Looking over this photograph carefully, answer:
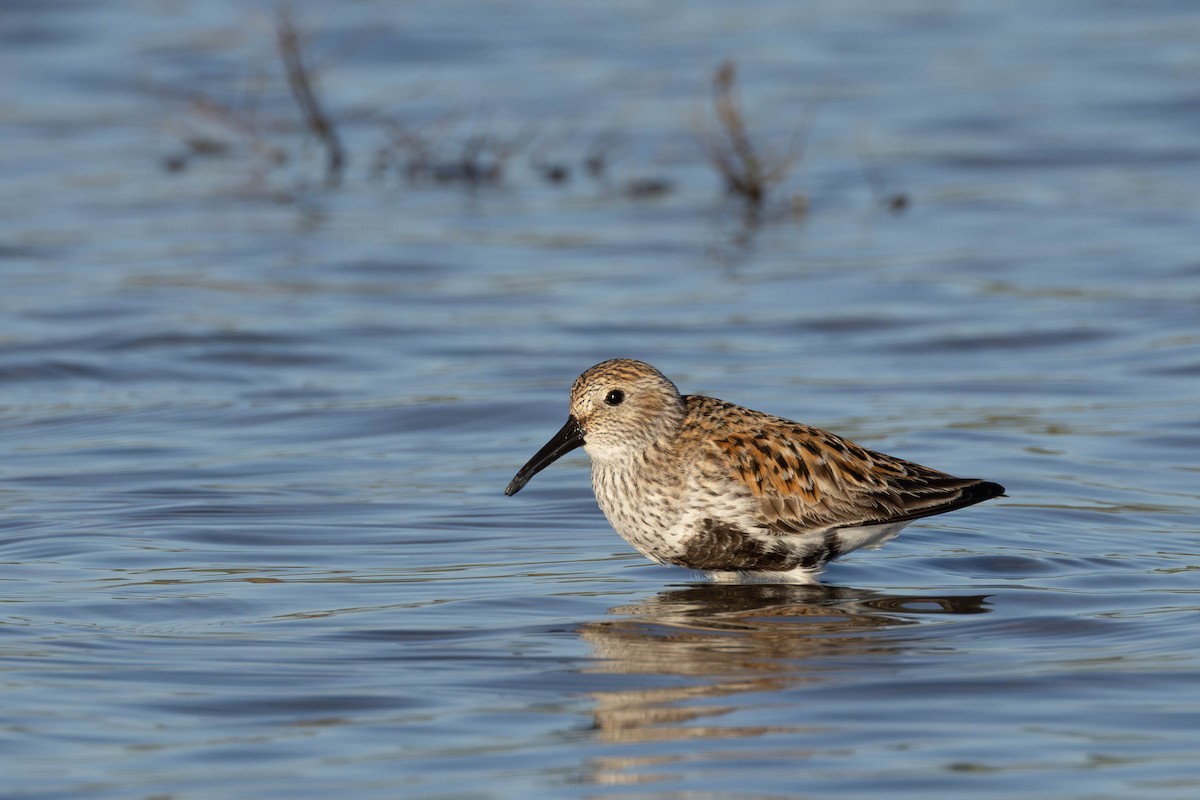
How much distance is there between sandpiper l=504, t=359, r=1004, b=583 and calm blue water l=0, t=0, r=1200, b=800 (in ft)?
0.94

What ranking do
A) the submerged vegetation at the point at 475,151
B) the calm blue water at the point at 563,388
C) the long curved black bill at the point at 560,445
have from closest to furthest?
1. the calm blue water at the point at 563,388
2. the long curved black bill at the point at 560,445
3. the submerged vegetation at the point at 475,151

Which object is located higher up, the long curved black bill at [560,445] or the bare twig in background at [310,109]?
the bare twig in background at [310,109]

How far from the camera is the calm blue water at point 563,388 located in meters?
7.64

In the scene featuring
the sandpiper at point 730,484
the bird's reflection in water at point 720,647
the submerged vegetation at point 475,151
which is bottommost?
the bird's reflection in water at point 720,647

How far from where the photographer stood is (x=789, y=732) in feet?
24.8

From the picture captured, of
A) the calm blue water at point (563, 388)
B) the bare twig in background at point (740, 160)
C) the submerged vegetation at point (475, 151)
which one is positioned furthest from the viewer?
the submerged vegetation at point (475, 151)

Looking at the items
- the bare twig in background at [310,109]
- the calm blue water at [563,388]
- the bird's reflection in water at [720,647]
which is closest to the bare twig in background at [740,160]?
the calm blue water at [563,388]

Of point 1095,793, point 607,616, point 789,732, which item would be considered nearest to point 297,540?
point 607,616

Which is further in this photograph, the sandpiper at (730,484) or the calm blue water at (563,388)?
the sandpiper at (730,484)

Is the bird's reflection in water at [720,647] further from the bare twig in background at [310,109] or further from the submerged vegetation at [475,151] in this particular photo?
the bare twig in background at [310,109]

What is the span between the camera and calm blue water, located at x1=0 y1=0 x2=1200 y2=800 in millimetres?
7645

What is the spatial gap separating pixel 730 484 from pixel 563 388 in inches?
193

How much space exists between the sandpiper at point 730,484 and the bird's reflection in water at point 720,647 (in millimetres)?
243

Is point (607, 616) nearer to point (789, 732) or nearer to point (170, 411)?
point (789, 732)
